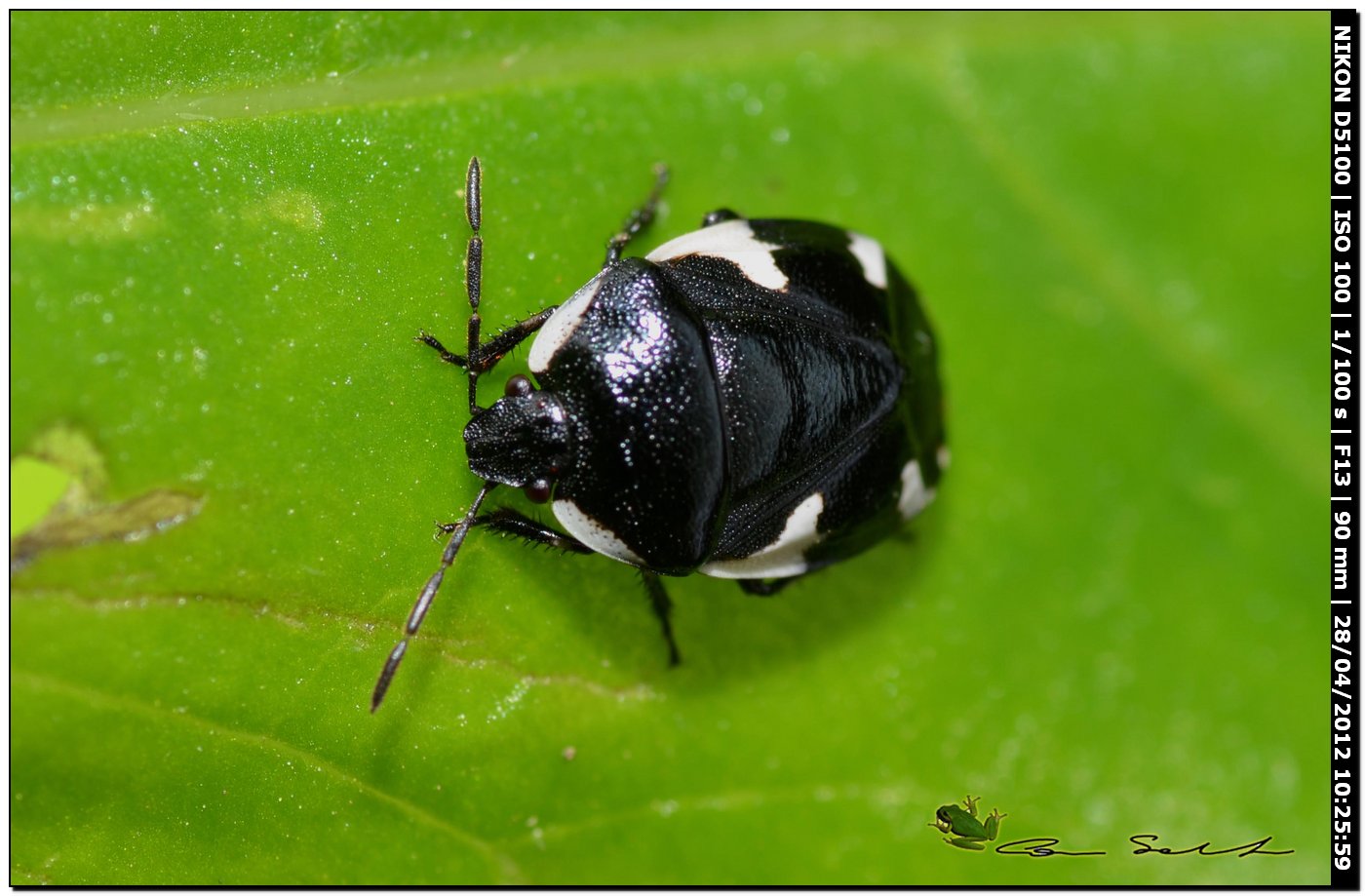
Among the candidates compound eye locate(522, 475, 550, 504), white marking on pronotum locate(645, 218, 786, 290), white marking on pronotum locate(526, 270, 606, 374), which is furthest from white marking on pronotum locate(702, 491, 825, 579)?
white marking on pronotum locate(526, 270, 606, 374)

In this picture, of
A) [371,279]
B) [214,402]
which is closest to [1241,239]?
[371,279]

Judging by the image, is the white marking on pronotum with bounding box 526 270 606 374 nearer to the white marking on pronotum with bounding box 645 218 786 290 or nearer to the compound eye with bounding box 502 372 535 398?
the compound eye with bounding box 502 372 535 398

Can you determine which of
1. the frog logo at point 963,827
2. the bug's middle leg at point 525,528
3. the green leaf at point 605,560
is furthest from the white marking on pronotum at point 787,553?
the frog logo at point 963,827

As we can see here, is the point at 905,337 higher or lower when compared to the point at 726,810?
higher

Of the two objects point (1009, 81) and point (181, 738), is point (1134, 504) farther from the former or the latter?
point (181, 738)

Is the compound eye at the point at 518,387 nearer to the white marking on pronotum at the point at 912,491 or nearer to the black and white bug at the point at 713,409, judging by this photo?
the black and white bug at the point at 713,409

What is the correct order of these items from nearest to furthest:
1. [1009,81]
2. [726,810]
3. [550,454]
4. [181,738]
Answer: [181,738] → [550,454] → [726,810] → [1009,81]
